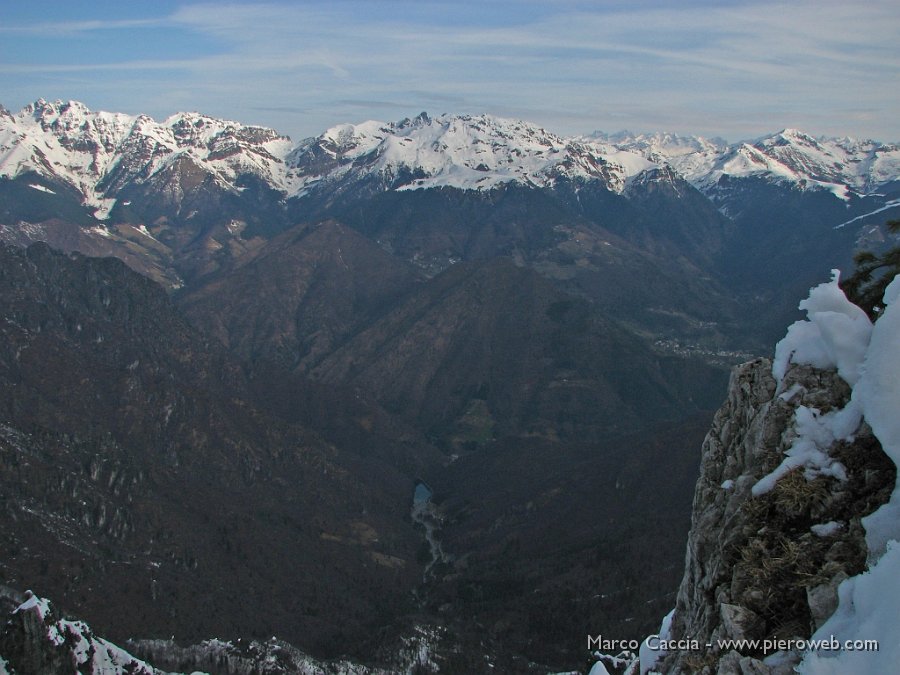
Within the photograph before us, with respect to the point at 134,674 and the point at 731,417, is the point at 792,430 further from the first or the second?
the point at 134,674

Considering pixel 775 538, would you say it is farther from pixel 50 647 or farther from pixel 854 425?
pixel 50 647

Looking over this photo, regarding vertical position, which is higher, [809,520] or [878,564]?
[878,564]

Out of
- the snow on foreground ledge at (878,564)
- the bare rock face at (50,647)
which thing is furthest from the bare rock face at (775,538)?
the bare rock face at (50,647)

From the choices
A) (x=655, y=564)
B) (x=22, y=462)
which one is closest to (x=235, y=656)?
(x=22, y=462)

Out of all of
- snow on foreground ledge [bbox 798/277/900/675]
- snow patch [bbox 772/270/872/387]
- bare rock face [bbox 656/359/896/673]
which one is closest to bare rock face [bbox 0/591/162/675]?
bare rock face [bbox 656/359/896/673]

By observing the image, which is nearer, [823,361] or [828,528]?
[828,528]

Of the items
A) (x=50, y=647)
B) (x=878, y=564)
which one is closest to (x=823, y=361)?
(x=878, y=564)

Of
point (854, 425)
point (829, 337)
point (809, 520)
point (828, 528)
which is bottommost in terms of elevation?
point (809, 520)

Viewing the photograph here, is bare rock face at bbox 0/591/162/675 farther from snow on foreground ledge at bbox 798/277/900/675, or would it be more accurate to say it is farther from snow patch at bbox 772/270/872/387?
snow on foreground ledge at bbox 798/277/900/675

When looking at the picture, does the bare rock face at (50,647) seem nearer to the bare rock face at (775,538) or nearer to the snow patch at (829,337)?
the bare rock face at (775,538)
